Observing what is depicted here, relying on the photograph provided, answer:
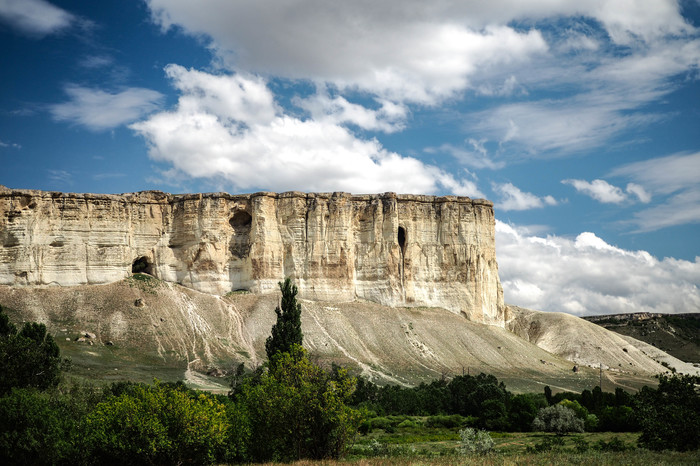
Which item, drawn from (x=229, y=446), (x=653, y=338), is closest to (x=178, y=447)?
(x=229, y=446)

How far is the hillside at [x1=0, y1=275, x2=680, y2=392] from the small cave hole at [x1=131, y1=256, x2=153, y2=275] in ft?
12.0

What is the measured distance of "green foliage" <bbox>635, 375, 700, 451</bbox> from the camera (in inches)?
1353

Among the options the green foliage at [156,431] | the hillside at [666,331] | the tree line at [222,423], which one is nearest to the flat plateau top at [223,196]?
the hillside at [666,331]

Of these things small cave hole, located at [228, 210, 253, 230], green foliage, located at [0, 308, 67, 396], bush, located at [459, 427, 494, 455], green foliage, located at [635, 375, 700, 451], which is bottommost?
bush, located at [459, 427, 494, 455]

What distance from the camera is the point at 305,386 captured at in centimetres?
3125

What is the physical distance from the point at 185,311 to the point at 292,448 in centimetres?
5313

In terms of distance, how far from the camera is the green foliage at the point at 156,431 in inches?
1201

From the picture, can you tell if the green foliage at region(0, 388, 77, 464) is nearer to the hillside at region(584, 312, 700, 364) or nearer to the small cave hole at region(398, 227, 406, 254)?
the small cave hole at region(398, 227, 406, 254)

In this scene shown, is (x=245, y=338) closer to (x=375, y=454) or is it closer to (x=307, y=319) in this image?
(x=307, y=319)

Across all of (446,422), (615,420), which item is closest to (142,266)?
(446,422)

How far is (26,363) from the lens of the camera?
43.6 metres

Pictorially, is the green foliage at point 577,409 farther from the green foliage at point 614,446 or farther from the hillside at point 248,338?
the hillside at point 248,338

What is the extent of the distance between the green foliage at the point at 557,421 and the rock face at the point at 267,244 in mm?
40896

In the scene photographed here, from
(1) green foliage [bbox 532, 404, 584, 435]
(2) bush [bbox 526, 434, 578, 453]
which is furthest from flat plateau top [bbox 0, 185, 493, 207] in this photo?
(2) bush [bbox 526, 434, 578, 453]
